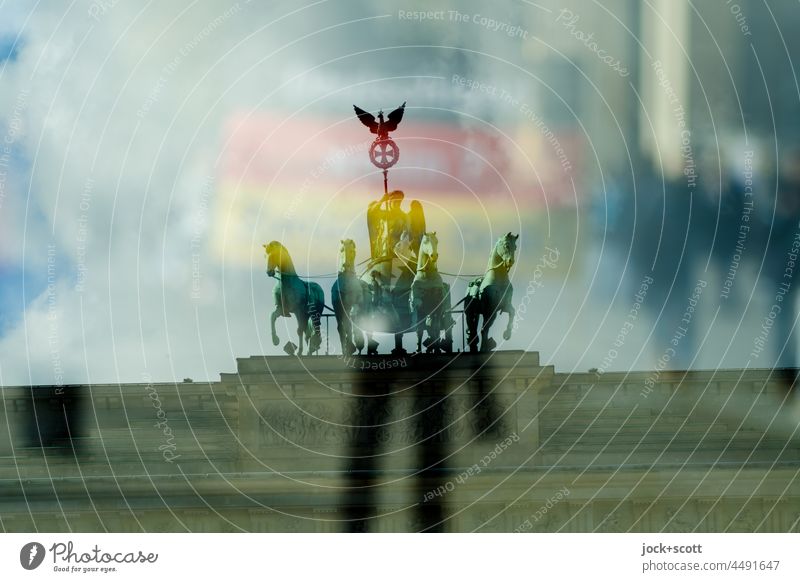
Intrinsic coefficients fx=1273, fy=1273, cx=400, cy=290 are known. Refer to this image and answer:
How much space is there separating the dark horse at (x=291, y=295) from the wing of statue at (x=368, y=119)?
310cm

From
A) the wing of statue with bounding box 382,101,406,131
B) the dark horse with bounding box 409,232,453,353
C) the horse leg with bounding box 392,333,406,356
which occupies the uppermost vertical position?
the wing of statue with bounding box 382,101,406,131

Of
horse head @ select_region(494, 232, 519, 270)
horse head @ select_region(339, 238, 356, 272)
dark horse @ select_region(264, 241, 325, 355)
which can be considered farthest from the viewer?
dark horse @ select_region(264, 241, 325, 355)

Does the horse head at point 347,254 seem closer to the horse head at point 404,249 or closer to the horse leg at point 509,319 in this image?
the horse head at point 404,249

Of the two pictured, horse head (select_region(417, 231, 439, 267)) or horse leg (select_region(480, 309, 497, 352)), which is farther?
horse leg (select_region(480, 309, 497, 352))

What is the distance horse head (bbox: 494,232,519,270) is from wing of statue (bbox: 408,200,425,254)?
1935 millimetres

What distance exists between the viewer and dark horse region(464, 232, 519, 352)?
24188 mm

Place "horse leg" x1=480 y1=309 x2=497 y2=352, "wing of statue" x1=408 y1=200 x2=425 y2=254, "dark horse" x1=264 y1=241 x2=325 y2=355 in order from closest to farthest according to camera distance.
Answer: "dark horse" x1=264 y1=241 x2=325 y2=355, "horse leg" x1=480 y1=309 x2=497 y2=352, "wing of statue" x1=408 y1=200 x2=425 y2=254

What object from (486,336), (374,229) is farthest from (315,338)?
(486,336)

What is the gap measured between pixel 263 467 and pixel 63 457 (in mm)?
4372

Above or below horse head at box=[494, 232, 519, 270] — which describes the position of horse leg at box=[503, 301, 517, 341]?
below

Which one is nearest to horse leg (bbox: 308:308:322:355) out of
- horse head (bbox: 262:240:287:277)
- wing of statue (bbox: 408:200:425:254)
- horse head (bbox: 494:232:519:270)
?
horse head (bbox: 262:240:287:277)

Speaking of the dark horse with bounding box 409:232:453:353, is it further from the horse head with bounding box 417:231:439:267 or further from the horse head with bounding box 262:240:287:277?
the horse head with bounding box 262:240:287:277

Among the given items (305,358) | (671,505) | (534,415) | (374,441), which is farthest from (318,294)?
(671,505)

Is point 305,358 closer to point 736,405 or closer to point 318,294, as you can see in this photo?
point 318,294
